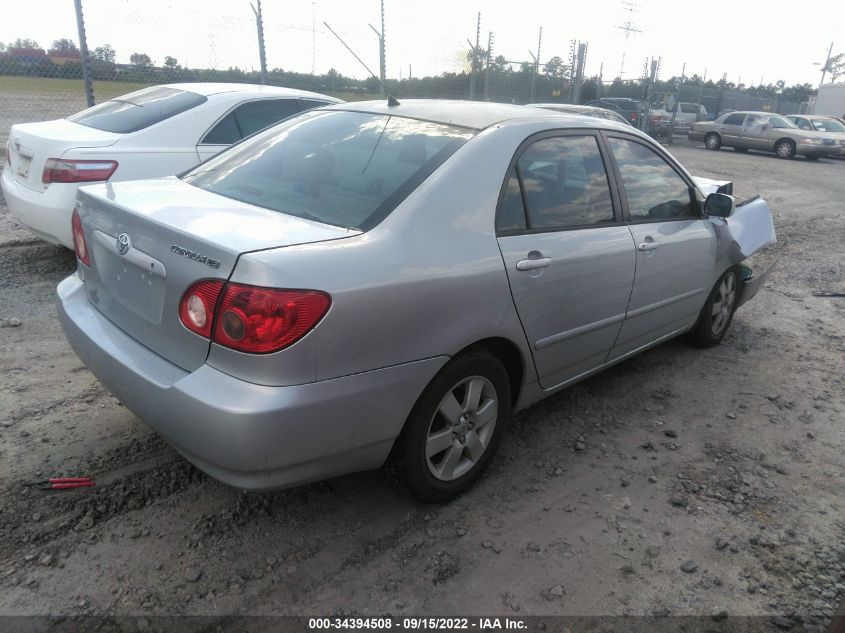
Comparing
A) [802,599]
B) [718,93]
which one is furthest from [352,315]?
[718,93]

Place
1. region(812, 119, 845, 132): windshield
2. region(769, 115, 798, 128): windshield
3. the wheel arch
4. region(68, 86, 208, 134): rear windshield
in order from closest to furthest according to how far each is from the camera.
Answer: the wheel arch → region(68, 86, 208, 134): rear windshield → region(769, 115, 798, 128): windshield → region(812, 119, 845, 132): windshield

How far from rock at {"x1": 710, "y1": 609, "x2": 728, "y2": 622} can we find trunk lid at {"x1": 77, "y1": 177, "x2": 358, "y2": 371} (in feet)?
6.18

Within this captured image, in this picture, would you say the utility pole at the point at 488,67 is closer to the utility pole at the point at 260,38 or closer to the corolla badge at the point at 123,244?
the utility pole at the point at 260,38

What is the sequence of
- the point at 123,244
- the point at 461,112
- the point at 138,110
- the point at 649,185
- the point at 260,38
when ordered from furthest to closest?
the point at 260,38, the point at 138,110, the point at 649,185, the point at 461,112, the point at 123,244

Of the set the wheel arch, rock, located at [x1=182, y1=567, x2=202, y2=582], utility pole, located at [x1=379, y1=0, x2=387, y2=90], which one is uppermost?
utility pole, located at [x1=379, y1=0, x2=387, y2=90]

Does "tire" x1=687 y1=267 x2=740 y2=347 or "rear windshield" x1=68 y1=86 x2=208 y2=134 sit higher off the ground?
"rear windshield" x1=68 y1=86 x2=208 y2=134

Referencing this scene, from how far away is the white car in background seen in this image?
500 centimetres

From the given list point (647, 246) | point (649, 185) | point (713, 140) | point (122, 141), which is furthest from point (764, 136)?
point (122, 141)

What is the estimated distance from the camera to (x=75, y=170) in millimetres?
4969

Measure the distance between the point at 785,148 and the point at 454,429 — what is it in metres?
23.8

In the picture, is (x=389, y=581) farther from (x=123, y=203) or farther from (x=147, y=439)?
(x=123, y=203)

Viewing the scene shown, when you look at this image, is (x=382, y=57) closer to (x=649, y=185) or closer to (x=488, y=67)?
(x=488, y=67)

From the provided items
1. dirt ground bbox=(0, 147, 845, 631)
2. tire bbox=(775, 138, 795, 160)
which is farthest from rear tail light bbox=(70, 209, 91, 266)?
tire bbox=(775, 138, 795, 160)

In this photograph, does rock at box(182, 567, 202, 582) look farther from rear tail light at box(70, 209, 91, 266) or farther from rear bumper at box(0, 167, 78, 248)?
rear bumper at box(0, 167, 78, 248)
